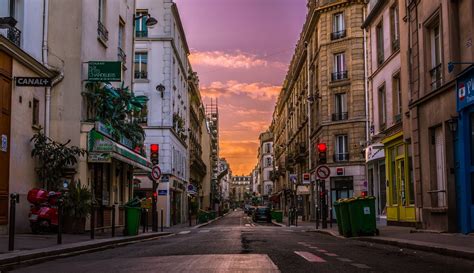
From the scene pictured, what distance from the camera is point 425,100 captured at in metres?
18.4

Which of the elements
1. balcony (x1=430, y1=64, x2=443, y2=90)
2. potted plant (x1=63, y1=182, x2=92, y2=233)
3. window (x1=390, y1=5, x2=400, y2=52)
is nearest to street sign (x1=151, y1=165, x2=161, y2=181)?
potted plant (x1=63, y1=182, x2=92, y2=233)

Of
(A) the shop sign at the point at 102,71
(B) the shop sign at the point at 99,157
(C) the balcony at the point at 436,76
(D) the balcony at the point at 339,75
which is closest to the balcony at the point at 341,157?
(D) the balcony at the point at 339,75

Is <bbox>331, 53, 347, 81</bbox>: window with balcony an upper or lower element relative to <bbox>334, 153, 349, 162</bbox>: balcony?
upper

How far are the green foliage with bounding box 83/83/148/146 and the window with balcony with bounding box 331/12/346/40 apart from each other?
2210cm

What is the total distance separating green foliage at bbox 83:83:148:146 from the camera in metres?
23.3

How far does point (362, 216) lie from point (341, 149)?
2784 cm

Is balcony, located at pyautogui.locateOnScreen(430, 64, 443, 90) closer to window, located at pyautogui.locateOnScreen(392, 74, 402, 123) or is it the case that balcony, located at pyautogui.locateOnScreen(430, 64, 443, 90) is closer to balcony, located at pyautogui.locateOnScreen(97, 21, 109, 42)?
window, located at pyautogui.locateOnScreen(392, 74, 402, 123)

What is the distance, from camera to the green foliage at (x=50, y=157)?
19.7 metres

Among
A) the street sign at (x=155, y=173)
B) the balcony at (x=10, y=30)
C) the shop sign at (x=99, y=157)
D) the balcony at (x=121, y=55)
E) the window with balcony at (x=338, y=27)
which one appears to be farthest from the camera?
the window with balcony at (x=338, y=27)

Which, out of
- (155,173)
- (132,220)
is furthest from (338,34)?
(132,220)

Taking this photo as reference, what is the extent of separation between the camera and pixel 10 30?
19.0 metres

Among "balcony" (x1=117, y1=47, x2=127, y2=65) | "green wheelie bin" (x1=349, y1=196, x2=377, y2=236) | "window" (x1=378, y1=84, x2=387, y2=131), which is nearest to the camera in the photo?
"green wheelie bin" (x1=349, y1=196, x2=377, y2=236)

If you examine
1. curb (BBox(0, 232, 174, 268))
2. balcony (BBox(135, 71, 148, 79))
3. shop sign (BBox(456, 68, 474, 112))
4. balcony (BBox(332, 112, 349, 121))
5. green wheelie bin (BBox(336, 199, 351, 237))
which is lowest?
curb (BBox(0, 232, 174, 268))

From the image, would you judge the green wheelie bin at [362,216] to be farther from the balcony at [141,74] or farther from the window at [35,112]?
the balcony at [141,74]
